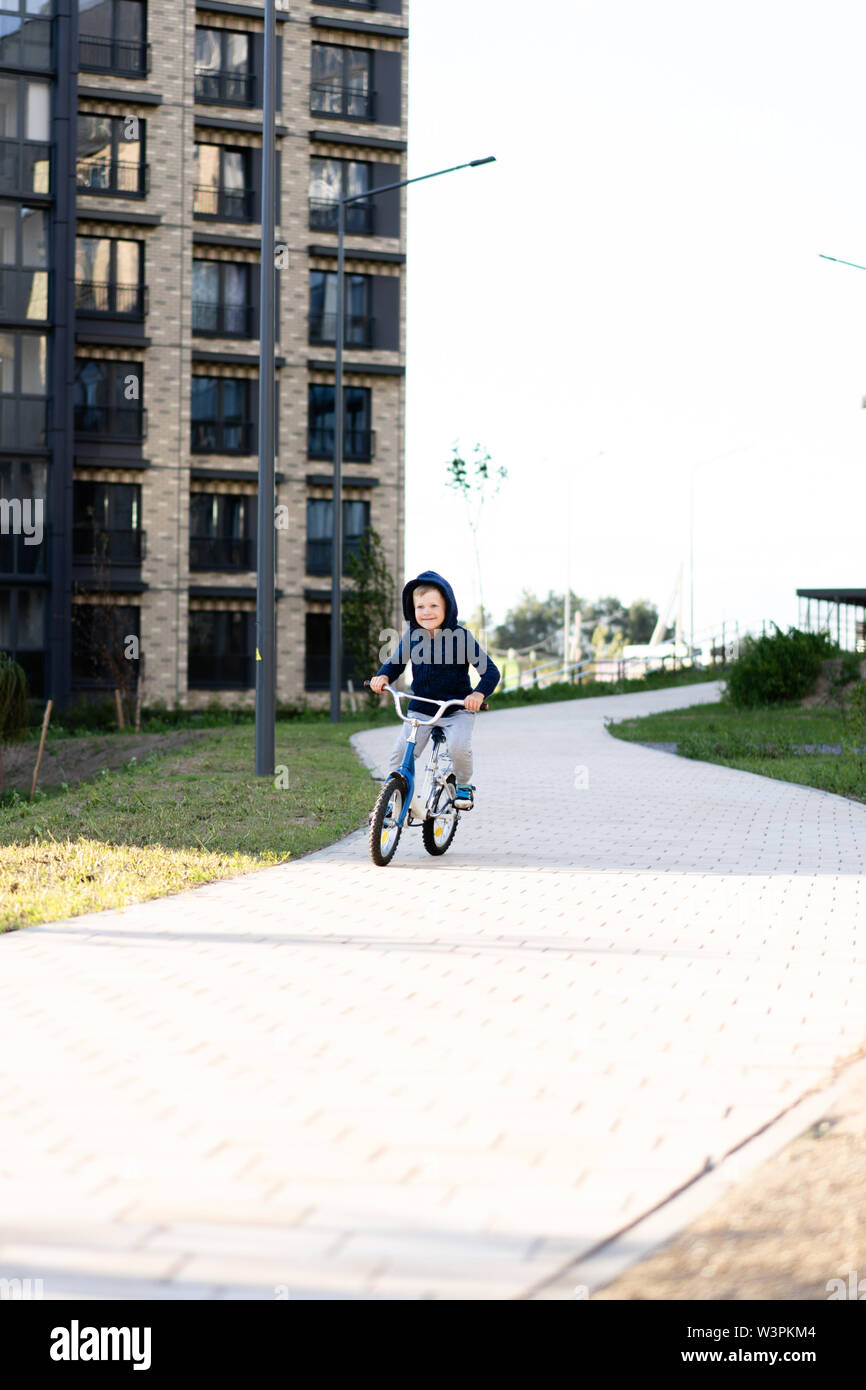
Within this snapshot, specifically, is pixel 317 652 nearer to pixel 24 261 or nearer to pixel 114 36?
pixel 24 261

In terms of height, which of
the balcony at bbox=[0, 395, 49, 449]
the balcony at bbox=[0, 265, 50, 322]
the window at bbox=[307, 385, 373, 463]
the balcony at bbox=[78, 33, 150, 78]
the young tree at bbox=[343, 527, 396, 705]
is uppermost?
the balcony at bbox=[78, 33, 150, 78]

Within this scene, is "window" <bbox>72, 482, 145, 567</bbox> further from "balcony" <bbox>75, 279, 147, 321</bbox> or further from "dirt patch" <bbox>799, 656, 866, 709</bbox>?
"dirt patch" <bbox>799, 656, 866, 709</bbox>

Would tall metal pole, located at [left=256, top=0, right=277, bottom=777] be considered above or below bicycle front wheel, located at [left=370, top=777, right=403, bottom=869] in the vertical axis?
above

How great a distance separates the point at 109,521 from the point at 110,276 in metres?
6.60

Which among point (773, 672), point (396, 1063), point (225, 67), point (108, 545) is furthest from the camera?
point (225, 67)

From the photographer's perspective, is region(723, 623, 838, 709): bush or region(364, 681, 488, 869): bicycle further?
region(723, 623, 838, 709): bush

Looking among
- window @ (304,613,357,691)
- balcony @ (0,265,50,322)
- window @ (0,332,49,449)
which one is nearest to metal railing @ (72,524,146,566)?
window @ (0,332,49,449)

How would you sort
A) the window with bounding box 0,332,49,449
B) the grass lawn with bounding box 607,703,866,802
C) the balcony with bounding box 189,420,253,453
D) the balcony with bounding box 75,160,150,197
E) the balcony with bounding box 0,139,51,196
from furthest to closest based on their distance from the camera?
the balcony with bounding box 189,420,253,453
the balcony with bounding box 75,160,150,197
the window with bounding box 0,332,49,449
the balcony with bounding box 0,139,51,196
the grass lawn with bounding box 607,703,866,802

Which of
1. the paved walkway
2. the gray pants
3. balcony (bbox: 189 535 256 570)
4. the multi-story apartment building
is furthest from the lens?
balcony (bbox: 189 535 256 570)

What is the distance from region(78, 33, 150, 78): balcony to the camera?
37.8 meters

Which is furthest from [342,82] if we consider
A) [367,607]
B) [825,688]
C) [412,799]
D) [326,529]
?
[412,799]

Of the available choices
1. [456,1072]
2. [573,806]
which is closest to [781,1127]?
[456,1072]

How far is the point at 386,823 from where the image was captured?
906 cm
